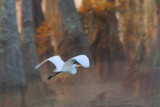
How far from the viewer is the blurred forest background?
9.00 metres

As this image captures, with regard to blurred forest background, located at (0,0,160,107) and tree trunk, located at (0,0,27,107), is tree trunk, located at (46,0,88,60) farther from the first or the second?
tree trunk, located at (0,0,27,107)

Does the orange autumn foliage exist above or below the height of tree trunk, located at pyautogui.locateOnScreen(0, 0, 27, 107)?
above

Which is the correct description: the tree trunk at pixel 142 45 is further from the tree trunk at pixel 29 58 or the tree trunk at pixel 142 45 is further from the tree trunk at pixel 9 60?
the tree trunk at pixel 9 60

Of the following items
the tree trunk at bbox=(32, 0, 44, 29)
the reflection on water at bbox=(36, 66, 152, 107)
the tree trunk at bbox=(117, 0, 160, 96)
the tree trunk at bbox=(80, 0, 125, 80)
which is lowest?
the reflection on water at bbox=(36, 66, 152, 107)

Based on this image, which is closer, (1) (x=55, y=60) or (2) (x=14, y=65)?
(1) (x=55, y=60)

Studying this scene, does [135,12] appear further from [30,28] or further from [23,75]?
[23,75]

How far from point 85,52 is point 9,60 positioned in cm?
294

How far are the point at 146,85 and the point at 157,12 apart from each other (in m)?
2.39

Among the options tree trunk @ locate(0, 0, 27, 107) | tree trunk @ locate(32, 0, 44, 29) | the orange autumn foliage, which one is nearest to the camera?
tree trunk @ locate(0, 0, 27, 107)

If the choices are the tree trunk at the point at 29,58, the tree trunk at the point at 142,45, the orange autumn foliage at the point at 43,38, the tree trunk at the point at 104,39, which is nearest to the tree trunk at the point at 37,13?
the orange autumn foliage at the point at 43,38

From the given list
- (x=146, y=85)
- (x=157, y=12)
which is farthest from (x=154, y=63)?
(x=157, y=12)

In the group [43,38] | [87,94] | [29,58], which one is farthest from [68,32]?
[43,38]

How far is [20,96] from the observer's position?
29.8 feet

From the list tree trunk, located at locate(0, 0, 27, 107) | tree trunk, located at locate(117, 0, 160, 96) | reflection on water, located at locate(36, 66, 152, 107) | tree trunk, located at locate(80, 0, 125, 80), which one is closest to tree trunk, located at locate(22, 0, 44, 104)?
reflection on water, located at locate(36, 66, 152, 107)
